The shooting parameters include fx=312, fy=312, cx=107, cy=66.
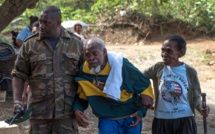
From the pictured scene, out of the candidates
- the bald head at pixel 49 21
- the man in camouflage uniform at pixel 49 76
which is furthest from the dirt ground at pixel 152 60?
the bald head at pixel 49 21

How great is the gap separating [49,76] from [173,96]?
4.30ft

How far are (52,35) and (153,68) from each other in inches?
46.4

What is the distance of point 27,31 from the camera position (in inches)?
294

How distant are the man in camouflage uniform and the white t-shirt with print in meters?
0.96

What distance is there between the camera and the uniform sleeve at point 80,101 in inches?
118

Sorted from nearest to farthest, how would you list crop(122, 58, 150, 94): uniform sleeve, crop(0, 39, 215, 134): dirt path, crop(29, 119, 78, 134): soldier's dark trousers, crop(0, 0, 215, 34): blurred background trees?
crop(122, 58, 150, 94): uniform sleeve < crop(29, 119, 78, 134): soldier's dark trousers < crop(0, 39, 215, 134): dirt path < crop(0, 0, 215, 34): blurred background trees

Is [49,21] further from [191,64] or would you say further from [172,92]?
[191,64]

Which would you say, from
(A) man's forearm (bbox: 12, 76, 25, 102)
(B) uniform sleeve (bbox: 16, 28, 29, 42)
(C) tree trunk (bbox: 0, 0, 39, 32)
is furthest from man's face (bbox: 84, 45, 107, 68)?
(B) uniform sleeve (bbox: 16, 28, 29, 42)

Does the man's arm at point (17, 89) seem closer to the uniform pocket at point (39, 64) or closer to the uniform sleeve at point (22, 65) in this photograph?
the uniform sleeve at point (22, 65)

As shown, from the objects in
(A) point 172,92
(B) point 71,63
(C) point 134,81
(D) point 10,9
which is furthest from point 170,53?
(D) point 10,9

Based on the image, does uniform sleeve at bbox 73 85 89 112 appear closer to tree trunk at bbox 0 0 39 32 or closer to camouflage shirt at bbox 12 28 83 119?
camouflage shirt at bbox 12 28 83 119

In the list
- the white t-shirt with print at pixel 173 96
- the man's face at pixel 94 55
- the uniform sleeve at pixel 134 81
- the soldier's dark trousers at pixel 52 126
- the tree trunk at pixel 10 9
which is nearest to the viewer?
the man's face at pixel 94 55

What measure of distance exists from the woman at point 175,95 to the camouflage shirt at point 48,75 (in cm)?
A: 96

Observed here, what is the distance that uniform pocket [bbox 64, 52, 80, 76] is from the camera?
10.2 ft
